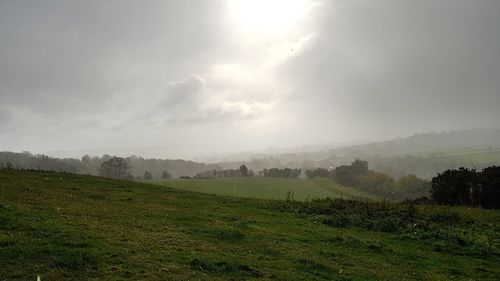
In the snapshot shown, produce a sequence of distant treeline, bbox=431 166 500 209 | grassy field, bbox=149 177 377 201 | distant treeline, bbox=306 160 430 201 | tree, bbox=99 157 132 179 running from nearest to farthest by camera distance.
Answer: distant treeline, bbox=431 166 500 209, grassy field, bbox=149 177 377 201, distant treeline, bbox=306 160 430 201, tree, bbox=99 157 132 179

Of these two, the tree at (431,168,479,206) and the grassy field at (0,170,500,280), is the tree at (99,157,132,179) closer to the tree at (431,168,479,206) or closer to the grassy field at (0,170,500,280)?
the grassy field at (0,170,500,280)

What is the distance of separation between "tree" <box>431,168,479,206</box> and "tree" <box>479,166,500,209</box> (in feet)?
2.64

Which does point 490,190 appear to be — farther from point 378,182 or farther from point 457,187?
point 378,182

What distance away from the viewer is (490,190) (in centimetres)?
4462

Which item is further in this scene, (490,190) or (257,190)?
(257,190)

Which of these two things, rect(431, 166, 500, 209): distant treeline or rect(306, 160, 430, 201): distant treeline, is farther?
rect(306, 160, 430, 201): distant treeline

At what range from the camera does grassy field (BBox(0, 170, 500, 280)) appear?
589 inches

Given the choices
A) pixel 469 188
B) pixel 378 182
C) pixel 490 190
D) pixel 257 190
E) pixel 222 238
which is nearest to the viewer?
pixel 222 238

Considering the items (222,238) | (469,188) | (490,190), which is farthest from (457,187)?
(222,238)

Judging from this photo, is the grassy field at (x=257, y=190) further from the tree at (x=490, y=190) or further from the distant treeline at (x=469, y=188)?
the tree at (x=490, y=190)

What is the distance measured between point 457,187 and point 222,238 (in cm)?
3616

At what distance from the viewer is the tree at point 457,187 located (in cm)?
4572

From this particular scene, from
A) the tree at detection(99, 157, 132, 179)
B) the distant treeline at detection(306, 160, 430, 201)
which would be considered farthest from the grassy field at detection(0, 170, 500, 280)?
the tree at detection(99, 157, 132, 179)

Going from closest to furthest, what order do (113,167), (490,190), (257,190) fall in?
(490,190)
(257,190)
(113,167)
